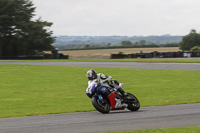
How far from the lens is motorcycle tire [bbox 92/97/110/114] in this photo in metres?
9.31

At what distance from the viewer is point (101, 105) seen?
9422 mm

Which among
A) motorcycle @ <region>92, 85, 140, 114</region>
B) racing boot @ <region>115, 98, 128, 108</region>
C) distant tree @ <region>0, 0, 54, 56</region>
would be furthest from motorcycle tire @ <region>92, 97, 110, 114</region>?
distant tree @ <region>0, 0, 54, 56</region>

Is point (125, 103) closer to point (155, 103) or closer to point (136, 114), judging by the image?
point (136, 114)

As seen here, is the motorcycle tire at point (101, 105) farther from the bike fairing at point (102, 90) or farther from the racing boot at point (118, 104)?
the racing boot at point (118, 104)

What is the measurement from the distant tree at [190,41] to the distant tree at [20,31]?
37729 mm

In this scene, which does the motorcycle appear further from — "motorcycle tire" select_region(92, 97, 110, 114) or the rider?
the rider

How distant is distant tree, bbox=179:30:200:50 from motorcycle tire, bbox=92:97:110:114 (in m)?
76.3

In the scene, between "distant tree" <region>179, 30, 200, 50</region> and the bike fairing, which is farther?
"distant tree" <region>179, 30, 200, 50</region>

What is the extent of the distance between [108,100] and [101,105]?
0.31 meters

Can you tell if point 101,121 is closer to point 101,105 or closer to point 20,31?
point 101,105

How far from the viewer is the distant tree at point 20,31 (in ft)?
184

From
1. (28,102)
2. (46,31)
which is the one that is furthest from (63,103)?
(46,31)

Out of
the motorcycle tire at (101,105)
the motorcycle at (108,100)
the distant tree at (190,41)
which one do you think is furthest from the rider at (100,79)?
the distant tree at (190,41)

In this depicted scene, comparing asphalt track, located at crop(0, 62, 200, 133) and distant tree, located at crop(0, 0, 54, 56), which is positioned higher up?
distant tree, located at crop(0, 0, 54, 56)
